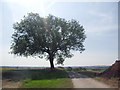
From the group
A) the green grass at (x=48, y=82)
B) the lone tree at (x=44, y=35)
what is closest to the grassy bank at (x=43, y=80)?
the green grass at (x=48, y=82)

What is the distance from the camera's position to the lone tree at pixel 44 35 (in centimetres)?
4006

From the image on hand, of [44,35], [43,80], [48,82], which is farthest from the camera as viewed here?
[44,35]

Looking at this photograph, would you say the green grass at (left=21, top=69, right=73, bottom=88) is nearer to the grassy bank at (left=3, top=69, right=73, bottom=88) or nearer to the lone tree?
the grassy bank at (left=3, top=69, right=73, bottom=88)

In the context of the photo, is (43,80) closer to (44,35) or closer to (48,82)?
(48,82)

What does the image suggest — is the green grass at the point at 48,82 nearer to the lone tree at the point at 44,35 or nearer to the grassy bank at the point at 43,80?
the grassy bank at the point at 43,80

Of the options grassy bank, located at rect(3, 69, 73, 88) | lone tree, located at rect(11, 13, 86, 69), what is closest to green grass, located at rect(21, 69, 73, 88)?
grassy bank, located at rect(3, 69, 73, 88)

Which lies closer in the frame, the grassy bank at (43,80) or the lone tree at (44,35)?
the grassy bank at (43,80)

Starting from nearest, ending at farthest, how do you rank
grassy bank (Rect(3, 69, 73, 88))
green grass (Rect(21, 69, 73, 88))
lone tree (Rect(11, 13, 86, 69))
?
green grass (Rect(21, 69, 73, 88))
grassy bank (Rect(3, 69, 73, 88))
lone tree (Rect(11, 13, 86, 69))

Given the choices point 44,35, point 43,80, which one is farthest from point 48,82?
point 44,35

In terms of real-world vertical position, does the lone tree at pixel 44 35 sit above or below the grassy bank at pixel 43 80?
above

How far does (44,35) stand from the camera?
40.2m

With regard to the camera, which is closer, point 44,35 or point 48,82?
point 48,82

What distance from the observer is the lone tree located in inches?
1577

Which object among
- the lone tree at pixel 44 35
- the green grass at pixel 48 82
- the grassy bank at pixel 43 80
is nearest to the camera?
the green grass at pixel 48 82
